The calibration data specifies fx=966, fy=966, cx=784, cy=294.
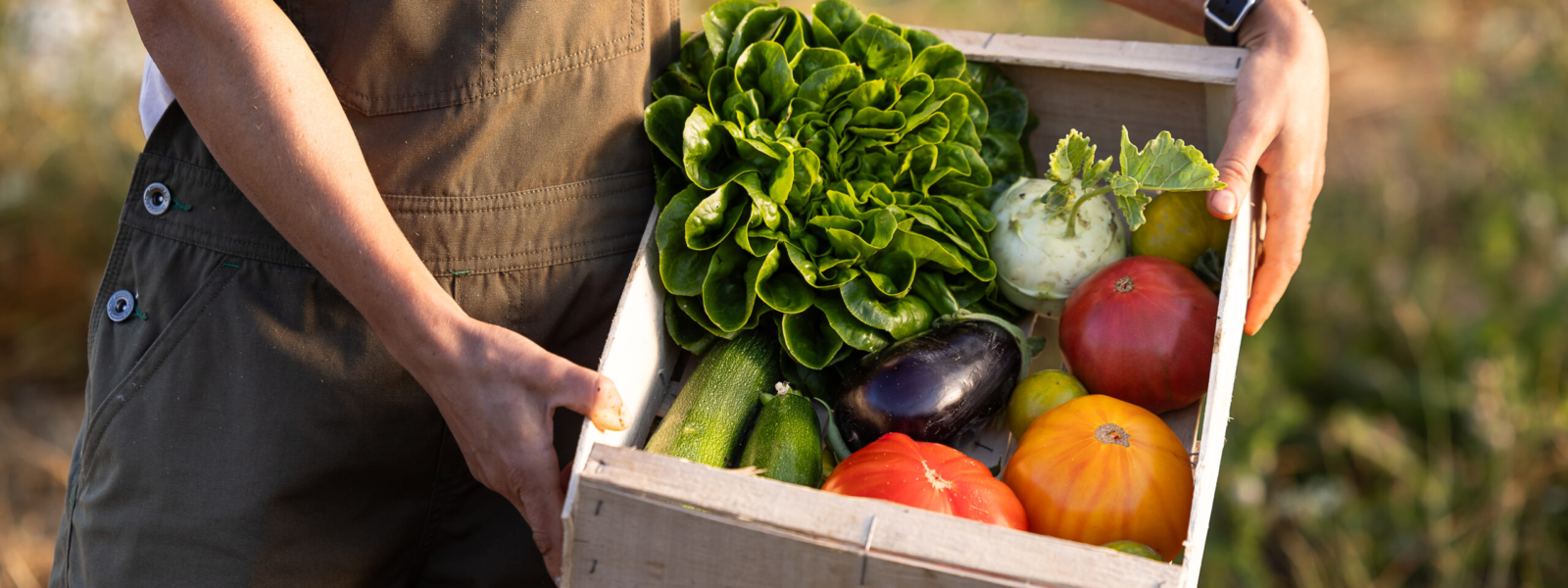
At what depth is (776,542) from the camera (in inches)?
46.8

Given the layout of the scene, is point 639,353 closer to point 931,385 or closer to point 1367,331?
point 931,385

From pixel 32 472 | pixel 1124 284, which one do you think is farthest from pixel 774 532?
pixel 32 472

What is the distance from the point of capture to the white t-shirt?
1.61 m

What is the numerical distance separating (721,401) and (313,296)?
2.24ft

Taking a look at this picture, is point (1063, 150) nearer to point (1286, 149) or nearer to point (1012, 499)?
point (1286, 149)

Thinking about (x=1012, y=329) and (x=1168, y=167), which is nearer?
(x=1168, y=167)

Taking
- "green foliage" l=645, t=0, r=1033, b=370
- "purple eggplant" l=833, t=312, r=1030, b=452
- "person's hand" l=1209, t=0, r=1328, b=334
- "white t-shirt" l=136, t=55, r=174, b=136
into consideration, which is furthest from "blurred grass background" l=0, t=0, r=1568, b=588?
"white t-shirt" l=136, t=55, r=174, b=136

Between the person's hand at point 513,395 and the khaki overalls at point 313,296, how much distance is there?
29 cm

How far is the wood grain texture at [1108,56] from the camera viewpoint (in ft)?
6.09

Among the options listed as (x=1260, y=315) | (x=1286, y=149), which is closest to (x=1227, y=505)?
(x=1260, y=315)

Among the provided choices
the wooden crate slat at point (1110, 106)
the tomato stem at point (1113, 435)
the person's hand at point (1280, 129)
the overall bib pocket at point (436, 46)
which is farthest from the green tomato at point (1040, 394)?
the overall bib pocket at point (436, 46)

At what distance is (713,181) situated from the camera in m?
1.69

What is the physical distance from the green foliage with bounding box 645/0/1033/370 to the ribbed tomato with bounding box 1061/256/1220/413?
21 centimetres

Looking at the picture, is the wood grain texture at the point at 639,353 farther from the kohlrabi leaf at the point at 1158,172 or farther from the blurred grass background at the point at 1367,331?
the blurred grass background at the point at 1367,331
